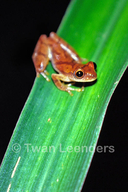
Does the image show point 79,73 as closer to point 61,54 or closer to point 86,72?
point 86,72

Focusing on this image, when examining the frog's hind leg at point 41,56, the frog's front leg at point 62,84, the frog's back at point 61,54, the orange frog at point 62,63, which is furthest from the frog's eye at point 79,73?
the frog's hind leg at point 41,56

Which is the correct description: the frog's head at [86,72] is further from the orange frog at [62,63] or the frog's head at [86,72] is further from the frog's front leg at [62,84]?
the frog's front leg at [62,84]

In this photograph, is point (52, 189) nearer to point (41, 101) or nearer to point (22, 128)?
point (22, 128)

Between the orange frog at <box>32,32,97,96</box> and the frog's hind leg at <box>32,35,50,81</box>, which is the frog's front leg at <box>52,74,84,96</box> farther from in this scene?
the frog's hind leg at <box>32,35,50,81</box>

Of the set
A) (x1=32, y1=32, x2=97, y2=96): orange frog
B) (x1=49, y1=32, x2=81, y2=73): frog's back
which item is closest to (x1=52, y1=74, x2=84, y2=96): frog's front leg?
(x1=32, y1=32, x2=97, y2=96): orange frog

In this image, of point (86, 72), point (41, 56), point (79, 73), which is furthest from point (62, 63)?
point (86, 72)

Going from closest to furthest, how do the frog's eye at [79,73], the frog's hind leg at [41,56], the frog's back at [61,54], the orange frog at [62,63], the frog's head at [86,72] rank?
the frog's head at [86,72], the orange frog at [62,63], the frog's eye at [79,73], the frog's back at [61,54], the frog's hind leg at [41,56]
